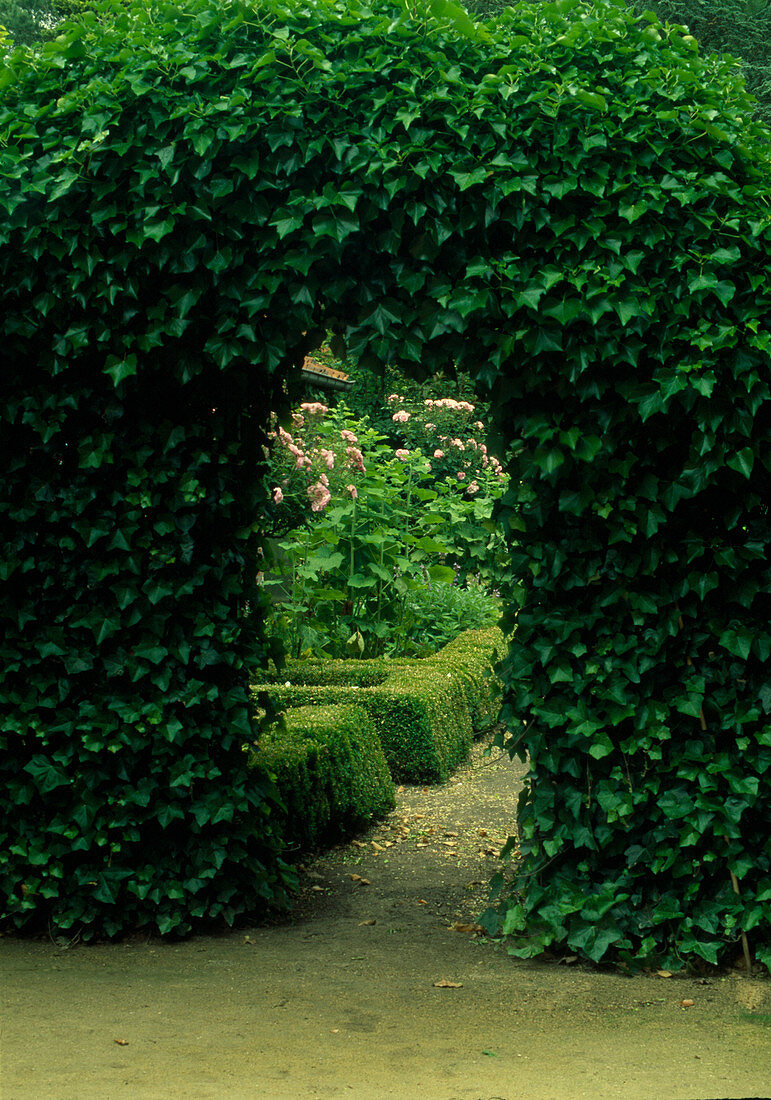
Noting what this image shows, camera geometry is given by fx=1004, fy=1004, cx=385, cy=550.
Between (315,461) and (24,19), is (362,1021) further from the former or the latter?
(24,19)

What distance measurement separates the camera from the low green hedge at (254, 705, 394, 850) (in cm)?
536

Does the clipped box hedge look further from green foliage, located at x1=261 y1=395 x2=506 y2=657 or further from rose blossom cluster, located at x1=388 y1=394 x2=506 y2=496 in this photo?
rose blossom cluster, located at x1=388 y1=394 x2=506 y2=496

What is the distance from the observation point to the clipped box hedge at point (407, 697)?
23.5 feet

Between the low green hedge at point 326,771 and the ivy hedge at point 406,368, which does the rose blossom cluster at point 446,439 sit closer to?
the low green hedge at point 326,771

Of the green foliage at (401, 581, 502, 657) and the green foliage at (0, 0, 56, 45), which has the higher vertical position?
the green foliage at (0, 0, 56, 45)

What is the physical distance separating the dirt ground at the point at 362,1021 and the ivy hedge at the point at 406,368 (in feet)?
0.80

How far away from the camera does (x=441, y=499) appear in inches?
452

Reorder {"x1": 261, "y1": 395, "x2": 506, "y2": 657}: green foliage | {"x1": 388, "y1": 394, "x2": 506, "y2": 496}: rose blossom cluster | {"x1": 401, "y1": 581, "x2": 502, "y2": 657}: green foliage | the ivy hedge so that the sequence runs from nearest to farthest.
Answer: the ivy hedge → {"x1": 261, "y1": 395, "x2": 506, "y2": 657}: green foliage → {"x1": 401, "y1": 581, "x2": 502, "y2": 657}: green foliage → {"x1": 388, "y1": 394, "x2": 506, "y2": 496}: rose blossom cluster

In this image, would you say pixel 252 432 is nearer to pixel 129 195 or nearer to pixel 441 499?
pixel 129 195


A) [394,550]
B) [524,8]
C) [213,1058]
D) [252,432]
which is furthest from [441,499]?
[213,1058]

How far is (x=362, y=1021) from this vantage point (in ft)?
11.7

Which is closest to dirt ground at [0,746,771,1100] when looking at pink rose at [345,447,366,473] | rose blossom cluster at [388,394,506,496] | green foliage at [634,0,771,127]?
pink rose at [345,447,366,473]

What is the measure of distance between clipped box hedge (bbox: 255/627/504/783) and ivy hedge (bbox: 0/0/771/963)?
93.5 inches

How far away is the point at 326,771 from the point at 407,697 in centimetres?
162
